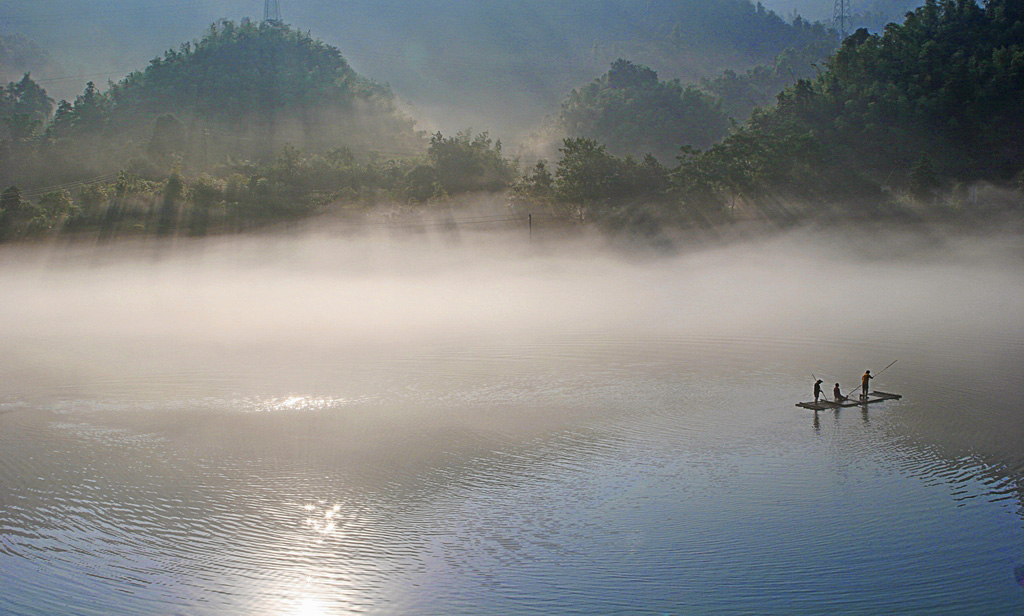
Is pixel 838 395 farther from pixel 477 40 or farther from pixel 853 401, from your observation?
pixel 477 40

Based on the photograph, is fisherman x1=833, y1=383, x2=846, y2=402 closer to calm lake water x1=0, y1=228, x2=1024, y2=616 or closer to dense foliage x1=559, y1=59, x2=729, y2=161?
calm lake water x1=0, y1=228, x2=1024, y2=616

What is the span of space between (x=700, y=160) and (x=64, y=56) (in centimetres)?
15287

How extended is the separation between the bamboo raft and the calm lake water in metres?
0.26

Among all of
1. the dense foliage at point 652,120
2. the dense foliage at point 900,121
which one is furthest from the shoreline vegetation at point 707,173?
the dense foliage at point 652,120

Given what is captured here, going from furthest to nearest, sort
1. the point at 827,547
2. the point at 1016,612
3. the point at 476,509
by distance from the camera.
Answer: the point at 476,509, the point at 827,547, the point at 1016,612

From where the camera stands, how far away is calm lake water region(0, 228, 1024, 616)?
31.2 ft

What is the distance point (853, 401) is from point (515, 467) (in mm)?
6829

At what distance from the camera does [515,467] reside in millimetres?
13016

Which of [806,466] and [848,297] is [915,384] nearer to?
[806,466]

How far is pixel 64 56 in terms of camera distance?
6535 inches

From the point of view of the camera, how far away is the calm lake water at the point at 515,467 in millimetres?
9516

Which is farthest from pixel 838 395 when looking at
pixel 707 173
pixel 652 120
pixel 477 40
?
pixel 477 40

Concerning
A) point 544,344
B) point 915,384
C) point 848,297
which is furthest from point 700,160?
point 915,384

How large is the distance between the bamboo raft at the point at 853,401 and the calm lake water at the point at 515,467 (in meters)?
0.26
